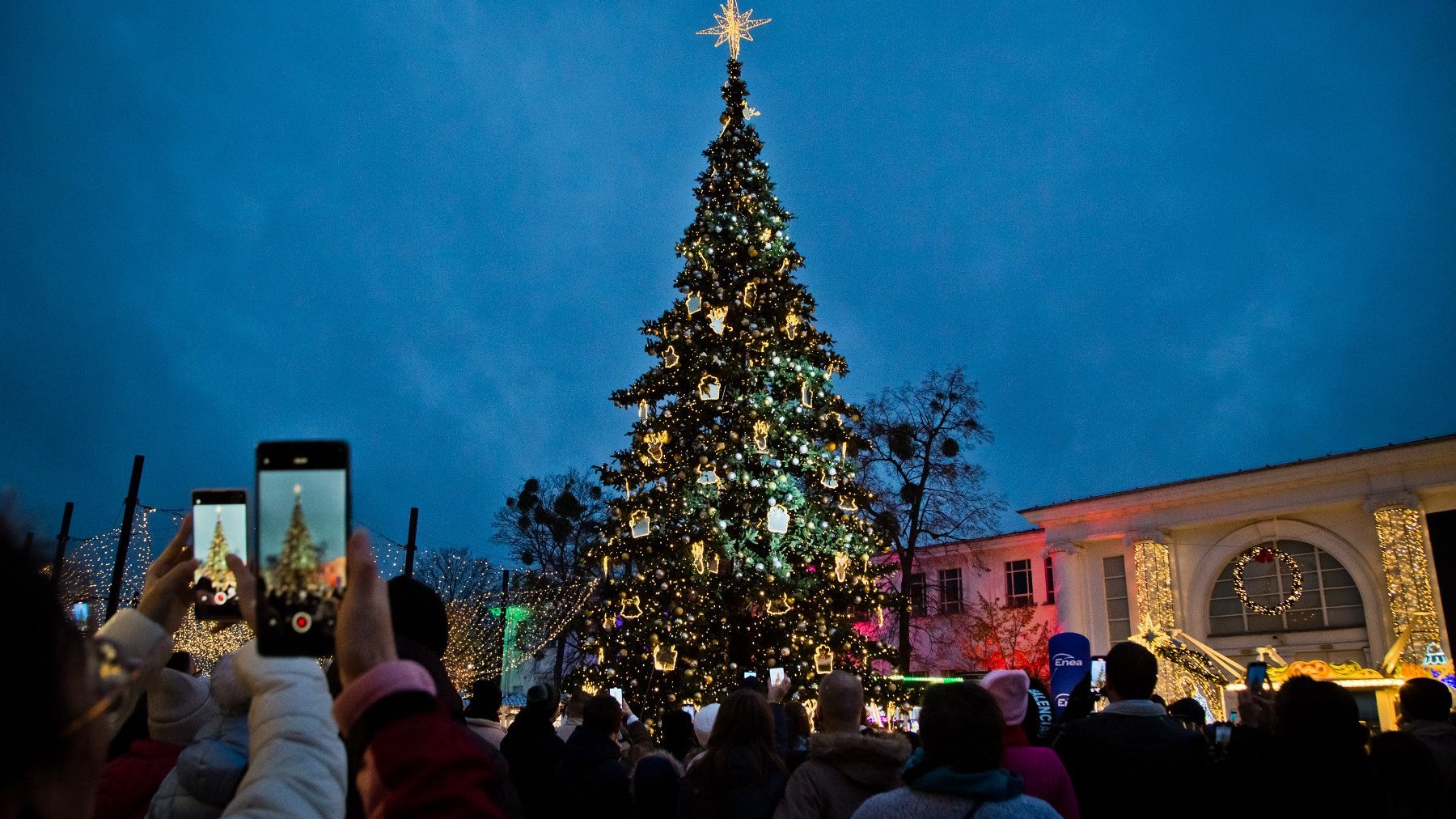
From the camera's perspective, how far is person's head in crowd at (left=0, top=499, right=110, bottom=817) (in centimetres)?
118

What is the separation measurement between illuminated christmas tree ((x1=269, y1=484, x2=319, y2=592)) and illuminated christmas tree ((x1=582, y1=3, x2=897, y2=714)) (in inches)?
550

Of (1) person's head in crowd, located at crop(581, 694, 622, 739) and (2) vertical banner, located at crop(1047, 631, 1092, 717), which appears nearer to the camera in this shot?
(1) person's head in crowd, located at crop(581, 694, 622, 739)

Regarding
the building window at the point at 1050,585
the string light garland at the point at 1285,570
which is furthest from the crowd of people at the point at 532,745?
the building window at the point at 1050,585

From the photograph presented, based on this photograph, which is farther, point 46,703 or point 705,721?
point 705,721

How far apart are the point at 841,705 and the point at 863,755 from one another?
12.4 inches

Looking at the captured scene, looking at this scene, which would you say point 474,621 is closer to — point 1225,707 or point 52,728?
point 1225,707

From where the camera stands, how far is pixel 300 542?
4.94 ft

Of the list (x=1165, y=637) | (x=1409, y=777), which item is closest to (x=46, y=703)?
(x=1409, y=777)

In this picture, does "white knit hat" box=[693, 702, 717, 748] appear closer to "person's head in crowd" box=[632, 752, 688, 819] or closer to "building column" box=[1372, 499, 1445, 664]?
"person's head in crowd" box=[632, 752, 688, 819]

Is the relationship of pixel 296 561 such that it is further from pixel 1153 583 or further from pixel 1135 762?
pixel 1153 583

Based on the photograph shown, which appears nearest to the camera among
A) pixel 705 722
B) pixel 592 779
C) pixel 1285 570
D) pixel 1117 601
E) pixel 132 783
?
pixel 132 783

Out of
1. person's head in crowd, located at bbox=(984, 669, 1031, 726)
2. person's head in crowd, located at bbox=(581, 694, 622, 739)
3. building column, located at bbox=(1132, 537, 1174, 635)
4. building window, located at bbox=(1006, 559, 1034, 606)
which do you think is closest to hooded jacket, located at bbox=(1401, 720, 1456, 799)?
person's head in crowd, located at bbox=(984, 669, 1031, 726)

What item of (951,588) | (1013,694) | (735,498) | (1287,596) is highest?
(735,498)

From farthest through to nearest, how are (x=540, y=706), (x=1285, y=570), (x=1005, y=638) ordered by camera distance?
(x=1005, y=638) → (x=1285, y=570) → (x=540, y=706)
